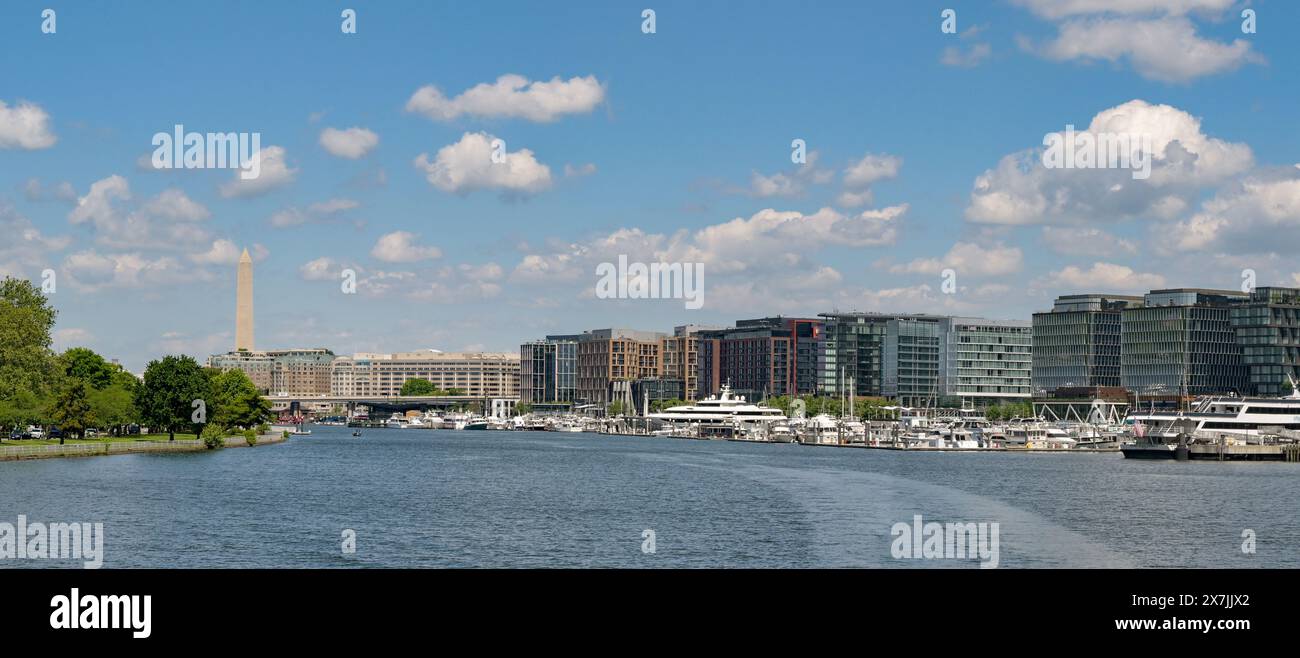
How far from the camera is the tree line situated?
11425 centimetres

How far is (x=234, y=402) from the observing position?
6235 inches

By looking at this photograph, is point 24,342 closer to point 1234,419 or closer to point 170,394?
point 170,394

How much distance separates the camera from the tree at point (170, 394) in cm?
13438

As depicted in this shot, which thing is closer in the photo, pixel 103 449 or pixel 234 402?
pixel 103 449

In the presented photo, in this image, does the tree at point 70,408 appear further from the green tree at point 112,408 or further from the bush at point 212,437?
the bush at point 212,437
